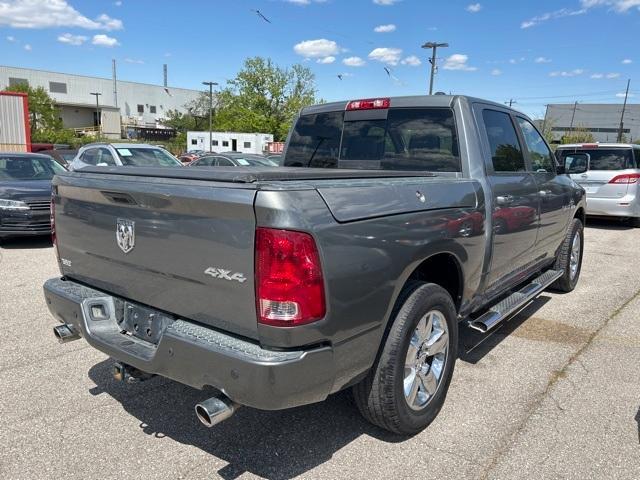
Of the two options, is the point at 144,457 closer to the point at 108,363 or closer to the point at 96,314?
the point at 96,314

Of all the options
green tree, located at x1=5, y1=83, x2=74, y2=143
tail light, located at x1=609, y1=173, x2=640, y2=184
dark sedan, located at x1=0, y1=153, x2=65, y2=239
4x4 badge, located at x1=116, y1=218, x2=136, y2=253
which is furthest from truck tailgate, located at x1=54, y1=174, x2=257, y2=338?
green tree, located at x1=5, y1=83, x2=74, y2=143

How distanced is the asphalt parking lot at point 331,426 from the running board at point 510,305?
445mm

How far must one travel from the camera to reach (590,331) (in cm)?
481

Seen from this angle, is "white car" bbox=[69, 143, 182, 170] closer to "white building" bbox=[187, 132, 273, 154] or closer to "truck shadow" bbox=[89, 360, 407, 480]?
"truck shadow" bbox=[89, 360, 407, 480]

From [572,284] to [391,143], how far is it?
11.8 ft

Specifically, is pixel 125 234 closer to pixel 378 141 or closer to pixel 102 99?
pixel 378 141

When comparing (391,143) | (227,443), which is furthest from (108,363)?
(391,143)

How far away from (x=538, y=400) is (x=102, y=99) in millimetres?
102940

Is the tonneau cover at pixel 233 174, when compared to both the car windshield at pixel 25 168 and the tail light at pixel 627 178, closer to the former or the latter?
the car windshield at pixel 25 168

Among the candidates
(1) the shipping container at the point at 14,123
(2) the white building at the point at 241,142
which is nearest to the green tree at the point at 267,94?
(2) the white building at the point at 241,142

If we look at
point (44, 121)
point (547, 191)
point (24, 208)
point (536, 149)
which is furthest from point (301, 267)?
point (44, 121)

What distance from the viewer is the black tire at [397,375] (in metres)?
2.59

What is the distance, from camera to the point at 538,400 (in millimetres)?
3395

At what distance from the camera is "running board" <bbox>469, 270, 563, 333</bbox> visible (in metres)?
3.50
